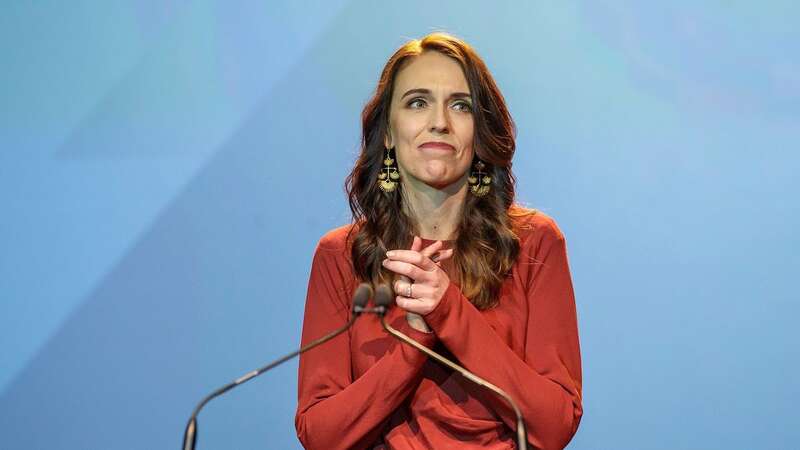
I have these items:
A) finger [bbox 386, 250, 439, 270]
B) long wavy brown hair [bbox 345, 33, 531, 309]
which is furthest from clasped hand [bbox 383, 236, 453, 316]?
long wavy brown hair [bbox 345, 33, 531, 309]

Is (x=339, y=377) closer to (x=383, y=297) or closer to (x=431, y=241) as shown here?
(x=431, y=241)

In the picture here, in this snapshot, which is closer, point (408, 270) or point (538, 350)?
point (408, 270)

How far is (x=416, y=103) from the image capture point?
2.14m

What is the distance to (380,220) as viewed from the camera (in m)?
2.20

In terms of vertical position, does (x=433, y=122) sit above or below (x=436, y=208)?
above

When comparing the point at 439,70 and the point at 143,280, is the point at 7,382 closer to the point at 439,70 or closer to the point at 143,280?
the point at 143,280

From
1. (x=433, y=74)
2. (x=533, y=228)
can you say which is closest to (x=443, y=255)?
(x=533, y=228)

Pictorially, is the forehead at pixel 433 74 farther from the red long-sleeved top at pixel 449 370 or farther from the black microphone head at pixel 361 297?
the black microphone head at pixel 361 297

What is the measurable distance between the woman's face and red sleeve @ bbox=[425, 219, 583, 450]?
0.22m

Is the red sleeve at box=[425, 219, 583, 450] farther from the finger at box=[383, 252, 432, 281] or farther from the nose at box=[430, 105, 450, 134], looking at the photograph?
the nose at box=[430, 105, 450, 134]

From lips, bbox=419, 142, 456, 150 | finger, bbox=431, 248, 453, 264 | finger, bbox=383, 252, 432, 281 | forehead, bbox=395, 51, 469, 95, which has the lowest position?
finger, bbox=383, 252, 432, 281

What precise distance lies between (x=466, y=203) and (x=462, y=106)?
20 cm

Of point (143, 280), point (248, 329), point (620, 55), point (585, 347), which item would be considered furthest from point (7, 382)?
point (620, 55)

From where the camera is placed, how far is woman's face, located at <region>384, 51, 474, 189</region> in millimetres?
2076
